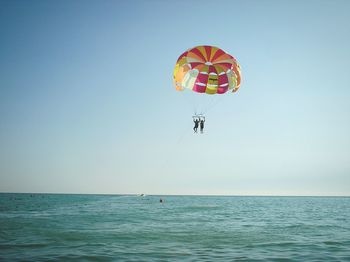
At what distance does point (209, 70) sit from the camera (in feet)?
68.7

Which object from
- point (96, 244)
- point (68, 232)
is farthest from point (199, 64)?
point (68, 232)

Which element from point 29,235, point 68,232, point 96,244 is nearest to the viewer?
point 96,244

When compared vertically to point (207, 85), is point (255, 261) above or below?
below

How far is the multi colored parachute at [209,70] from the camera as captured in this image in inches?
816

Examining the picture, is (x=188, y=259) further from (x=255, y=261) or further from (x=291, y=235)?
(x=291, y=235)

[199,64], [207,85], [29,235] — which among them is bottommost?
[29,235]

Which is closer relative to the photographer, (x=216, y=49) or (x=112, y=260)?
(x=112, y=260)

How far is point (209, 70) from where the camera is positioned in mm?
20953

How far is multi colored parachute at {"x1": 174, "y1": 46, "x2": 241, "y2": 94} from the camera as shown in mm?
20734

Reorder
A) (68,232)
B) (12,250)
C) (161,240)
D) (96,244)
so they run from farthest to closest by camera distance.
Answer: (68,232), (161,240), (96,244), (12,250)

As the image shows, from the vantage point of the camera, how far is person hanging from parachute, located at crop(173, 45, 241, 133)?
20.7 metres

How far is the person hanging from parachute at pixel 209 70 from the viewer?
2073cm

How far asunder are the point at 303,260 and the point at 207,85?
12661 millimetres

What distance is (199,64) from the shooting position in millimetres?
20859
